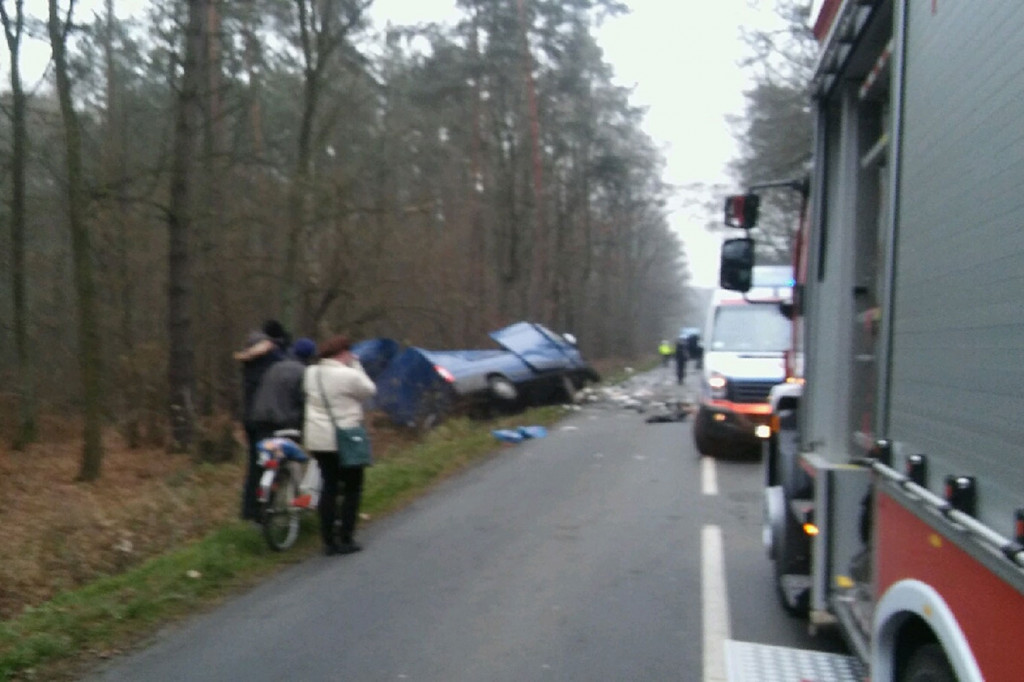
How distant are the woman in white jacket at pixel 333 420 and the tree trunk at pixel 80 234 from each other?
5.71m

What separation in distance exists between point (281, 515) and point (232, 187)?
13.5 m

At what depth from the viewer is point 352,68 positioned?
2066 cm

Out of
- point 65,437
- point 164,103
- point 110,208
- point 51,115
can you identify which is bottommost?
point 65,437

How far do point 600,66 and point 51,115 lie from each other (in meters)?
24.2

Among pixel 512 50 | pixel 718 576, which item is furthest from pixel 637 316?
pixel 718 576

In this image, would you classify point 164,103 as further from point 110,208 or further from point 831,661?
point 831,661

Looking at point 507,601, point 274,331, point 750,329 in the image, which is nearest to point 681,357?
point 750,329

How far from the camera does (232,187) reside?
68.3ft

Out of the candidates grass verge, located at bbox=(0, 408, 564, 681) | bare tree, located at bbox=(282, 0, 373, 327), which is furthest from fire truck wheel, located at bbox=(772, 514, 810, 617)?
bare tree, located at bbox=(282, 0, 373, 327)

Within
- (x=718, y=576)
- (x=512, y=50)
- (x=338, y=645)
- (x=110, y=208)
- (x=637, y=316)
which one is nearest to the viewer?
(x=338, y=645)

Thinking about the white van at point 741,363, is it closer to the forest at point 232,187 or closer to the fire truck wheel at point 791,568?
the forest at point 232,187

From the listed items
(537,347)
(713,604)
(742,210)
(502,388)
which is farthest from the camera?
(537,347)

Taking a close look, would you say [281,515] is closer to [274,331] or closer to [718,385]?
[274,331]

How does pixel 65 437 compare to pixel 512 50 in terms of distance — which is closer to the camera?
pixel 65 437
